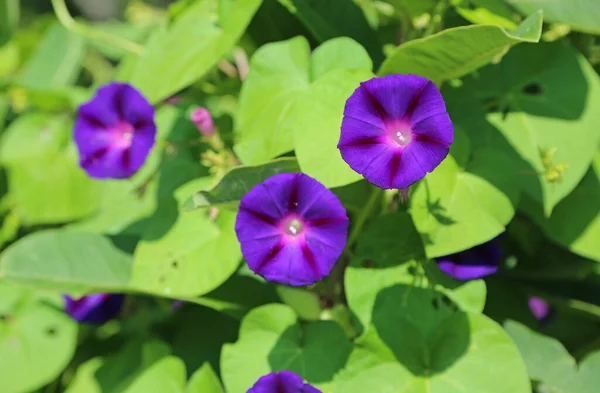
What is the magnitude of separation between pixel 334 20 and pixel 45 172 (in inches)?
31.2

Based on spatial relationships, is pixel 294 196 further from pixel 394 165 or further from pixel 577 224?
pixel 577 224

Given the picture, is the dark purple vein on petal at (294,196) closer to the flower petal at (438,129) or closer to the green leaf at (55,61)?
the flower petal at (438,129)

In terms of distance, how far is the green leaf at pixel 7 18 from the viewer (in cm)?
184

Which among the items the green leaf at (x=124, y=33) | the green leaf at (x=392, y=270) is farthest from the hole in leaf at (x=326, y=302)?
the green leaf at (x=124, y=33)

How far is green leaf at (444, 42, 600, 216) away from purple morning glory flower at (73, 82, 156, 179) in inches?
18.6

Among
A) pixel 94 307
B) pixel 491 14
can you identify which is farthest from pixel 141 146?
pixel 491 14

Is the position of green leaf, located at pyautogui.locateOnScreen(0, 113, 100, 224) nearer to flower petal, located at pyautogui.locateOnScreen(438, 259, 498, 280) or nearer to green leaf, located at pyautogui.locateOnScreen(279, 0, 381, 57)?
green leaf, located at pyautogui.locateOnScreen(279, 0, 381, 57)

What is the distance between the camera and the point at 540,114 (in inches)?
39.3

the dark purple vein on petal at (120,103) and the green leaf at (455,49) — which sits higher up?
the green leaf at (455,49)

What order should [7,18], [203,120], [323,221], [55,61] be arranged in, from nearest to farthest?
[323,221]
[203,120]
[55,61]
[7,18]

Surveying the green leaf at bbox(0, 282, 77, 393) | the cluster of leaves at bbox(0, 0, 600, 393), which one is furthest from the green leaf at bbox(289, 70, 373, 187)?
the green leaf at bbox(0, 282, 77, 393)

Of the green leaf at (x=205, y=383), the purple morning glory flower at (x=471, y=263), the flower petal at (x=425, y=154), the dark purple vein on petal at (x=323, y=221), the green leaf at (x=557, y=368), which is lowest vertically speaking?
the green leaf at (x=205, y=383)

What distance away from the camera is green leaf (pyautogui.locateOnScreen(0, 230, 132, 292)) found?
1.10 meters

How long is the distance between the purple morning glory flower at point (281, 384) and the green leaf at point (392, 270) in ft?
0.44
